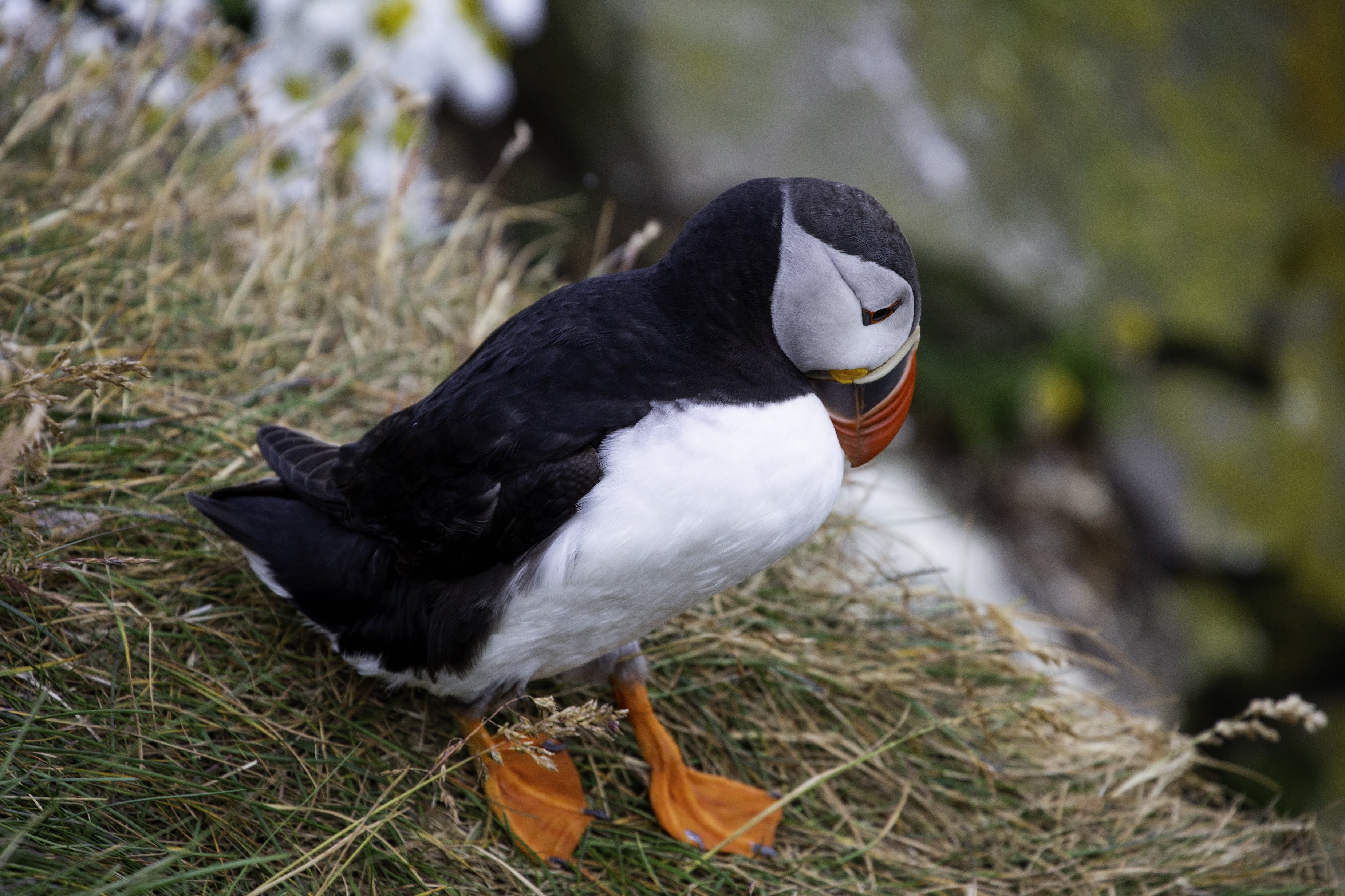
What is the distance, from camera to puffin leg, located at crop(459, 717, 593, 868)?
207cm

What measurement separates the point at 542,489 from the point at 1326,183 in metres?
6.42

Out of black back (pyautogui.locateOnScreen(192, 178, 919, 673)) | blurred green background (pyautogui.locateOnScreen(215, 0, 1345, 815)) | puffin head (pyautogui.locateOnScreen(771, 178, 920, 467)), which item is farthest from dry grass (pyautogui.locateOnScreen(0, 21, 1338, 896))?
blurred green background (pyautogui.locateOnScreen(215, 0, 1345, 815))

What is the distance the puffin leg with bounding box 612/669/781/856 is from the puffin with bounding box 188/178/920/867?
0.04 ft

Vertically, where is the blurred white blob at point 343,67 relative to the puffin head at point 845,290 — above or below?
above

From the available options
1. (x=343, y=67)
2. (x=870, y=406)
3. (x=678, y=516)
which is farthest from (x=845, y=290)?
(x=343, y=67)

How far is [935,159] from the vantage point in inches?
212

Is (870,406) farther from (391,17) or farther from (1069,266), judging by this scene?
(1069,266)

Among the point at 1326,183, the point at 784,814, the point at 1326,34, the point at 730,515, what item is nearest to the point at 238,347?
the point at 730,515

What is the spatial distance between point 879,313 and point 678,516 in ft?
1.72

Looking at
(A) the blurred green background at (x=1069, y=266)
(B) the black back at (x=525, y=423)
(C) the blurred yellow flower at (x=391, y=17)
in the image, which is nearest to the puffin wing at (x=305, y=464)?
(B) the black back at (x=525, y=423)

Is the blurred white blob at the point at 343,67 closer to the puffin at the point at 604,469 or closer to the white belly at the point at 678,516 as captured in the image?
the puffin at the point at 604,469

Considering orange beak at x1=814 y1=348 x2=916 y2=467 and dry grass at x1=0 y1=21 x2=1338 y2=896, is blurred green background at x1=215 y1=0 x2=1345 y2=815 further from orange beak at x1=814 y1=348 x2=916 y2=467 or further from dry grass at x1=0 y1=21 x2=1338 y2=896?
orange beak at x1=814 y1=348 x2=916 y2=467

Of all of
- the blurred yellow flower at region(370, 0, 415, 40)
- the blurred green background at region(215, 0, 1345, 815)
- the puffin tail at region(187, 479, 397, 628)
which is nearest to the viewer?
the puffin tail at region(187, 479, 397, 628)

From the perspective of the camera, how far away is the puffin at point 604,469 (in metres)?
1.84
